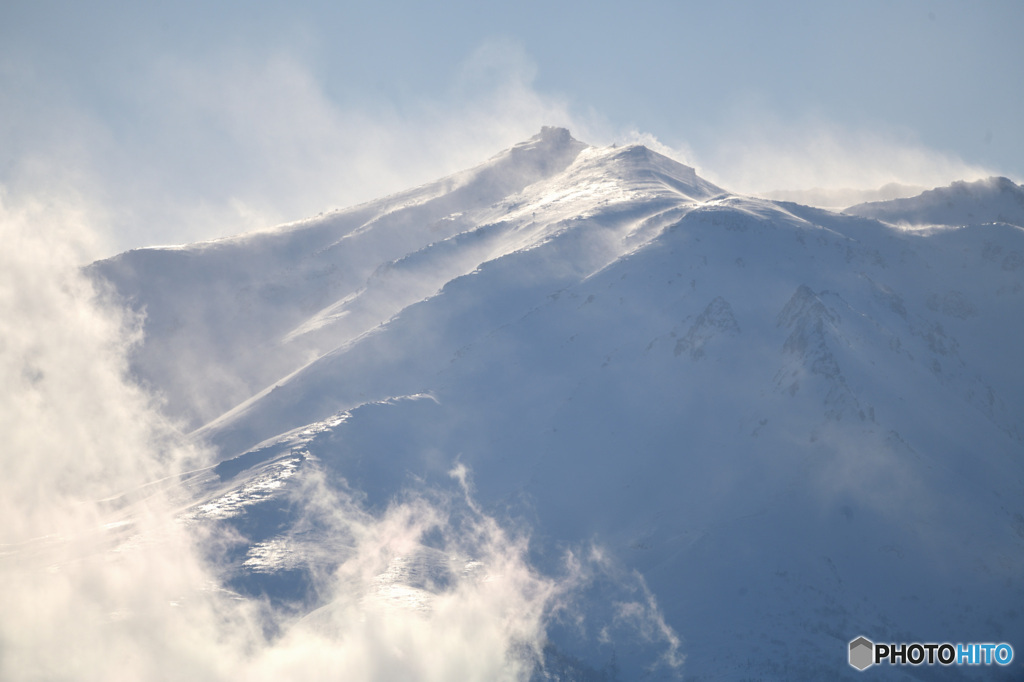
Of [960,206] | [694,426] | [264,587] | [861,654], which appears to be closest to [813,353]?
[694,426]

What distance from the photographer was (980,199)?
179625 mm

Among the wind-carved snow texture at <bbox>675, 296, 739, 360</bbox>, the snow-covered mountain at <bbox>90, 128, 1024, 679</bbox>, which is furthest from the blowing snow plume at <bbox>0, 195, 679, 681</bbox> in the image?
the wind-carved snow texture at <bbox>675, 296, 739, 360</bbox>

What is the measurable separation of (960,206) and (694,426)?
3566 inches

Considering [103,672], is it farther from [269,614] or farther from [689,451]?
[689,451]

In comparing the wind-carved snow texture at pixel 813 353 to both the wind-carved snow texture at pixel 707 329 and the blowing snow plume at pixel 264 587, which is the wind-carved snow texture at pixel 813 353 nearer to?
the wind-carved snow texture at pixel 707 329

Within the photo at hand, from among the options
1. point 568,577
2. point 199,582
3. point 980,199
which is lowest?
point 568,577

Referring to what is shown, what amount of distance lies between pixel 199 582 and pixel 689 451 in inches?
2739

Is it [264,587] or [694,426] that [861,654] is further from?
[264,587]

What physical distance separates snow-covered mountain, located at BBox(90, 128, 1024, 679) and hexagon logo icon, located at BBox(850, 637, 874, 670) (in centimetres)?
166

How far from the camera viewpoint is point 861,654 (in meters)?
99.1

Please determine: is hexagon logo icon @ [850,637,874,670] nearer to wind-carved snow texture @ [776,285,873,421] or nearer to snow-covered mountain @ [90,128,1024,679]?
snow-covered mountain @ [90,128,1024,679]

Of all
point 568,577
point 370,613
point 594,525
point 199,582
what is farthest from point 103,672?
point 594,525
